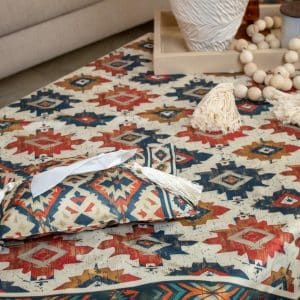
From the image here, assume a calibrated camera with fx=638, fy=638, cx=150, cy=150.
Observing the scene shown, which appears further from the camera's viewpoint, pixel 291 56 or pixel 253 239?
pixel 291 56

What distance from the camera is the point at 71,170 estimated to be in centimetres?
111

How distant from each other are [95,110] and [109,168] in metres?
0.50

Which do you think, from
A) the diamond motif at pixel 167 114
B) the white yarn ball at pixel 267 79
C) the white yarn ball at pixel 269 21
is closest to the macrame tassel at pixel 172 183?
the diamond motif at pixel 167 114

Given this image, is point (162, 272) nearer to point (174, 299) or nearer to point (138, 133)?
point (174, 299)

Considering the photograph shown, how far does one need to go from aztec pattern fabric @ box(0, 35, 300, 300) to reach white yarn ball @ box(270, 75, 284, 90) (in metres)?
0.07

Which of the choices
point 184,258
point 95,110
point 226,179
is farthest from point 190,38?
point 184,258

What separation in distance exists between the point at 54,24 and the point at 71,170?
1.03 metres

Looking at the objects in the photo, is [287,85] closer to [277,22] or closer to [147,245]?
[277,22]

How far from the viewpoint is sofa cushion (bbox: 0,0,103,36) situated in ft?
6.04

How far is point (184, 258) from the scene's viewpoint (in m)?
1.05

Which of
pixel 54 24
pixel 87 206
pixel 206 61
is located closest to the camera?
pixel 87 206

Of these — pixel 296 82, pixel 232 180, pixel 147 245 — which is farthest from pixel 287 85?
pixel 147 245

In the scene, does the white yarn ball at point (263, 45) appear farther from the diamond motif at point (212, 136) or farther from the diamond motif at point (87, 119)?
the diamond motif at point (87, 119)

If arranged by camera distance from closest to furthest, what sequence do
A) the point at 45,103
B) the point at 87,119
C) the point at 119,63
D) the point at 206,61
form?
the point at 87,119 < the point at 45,103 < the point at 206,61 < the point at 119,63
